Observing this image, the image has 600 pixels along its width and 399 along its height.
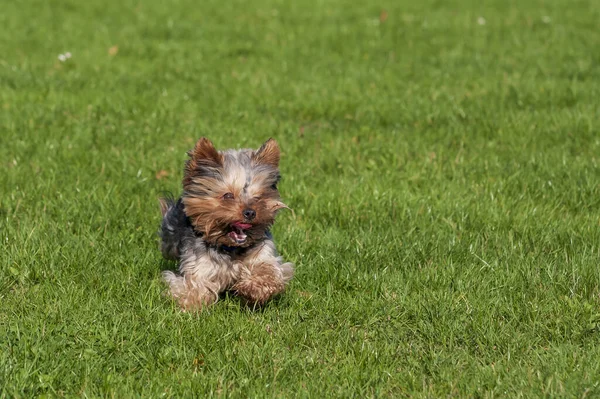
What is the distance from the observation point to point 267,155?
5.82m

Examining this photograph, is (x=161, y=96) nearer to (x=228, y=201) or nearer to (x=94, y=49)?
(x=94, y=49)

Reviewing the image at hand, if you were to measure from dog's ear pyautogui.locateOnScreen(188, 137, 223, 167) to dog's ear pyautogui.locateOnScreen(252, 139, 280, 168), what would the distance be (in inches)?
11.0

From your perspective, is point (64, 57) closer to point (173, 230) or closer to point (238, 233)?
point (173, 230)

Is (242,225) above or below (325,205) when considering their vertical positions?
above

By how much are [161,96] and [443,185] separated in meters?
4.44

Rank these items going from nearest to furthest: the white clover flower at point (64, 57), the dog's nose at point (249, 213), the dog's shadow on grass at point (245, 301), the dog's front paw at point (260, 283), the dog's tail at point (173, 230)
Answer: the dog's nose at point (249, 213), the dog's front paw at point (260, 283), the dog's shadow on grass at point (245, 301), the dog's tail at point (173, 230), the white clover flower at point (64, 57)

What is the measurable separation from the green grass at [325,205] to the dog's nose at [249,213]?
0.73 metres

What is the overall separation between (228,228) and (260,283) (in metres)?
0.43

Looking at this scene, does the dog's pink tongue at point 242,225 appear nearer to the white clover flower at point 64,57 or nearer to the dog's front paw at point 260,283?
the dog's front paw at point 260,283

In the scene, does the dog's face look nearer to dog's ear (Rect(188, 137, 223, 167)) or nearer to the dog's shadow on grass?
dog's ear (Rect(188, 137, 223, 167))

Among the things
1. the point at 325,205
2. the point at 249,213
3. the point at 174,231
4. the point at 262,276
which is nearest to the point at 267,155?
the point at 249,213

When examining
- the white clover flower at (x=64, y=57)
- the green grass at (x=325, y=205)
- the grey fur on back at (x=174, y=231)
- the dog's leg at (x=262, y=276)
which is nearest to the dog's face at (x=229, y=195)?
the dog's leg at (x=262, y=276)

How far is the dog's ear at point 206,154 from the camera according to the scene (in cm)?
558

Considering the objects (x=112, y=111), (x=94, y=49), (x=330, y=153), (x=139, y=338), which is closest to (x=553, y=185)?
(x=330, y=153)
